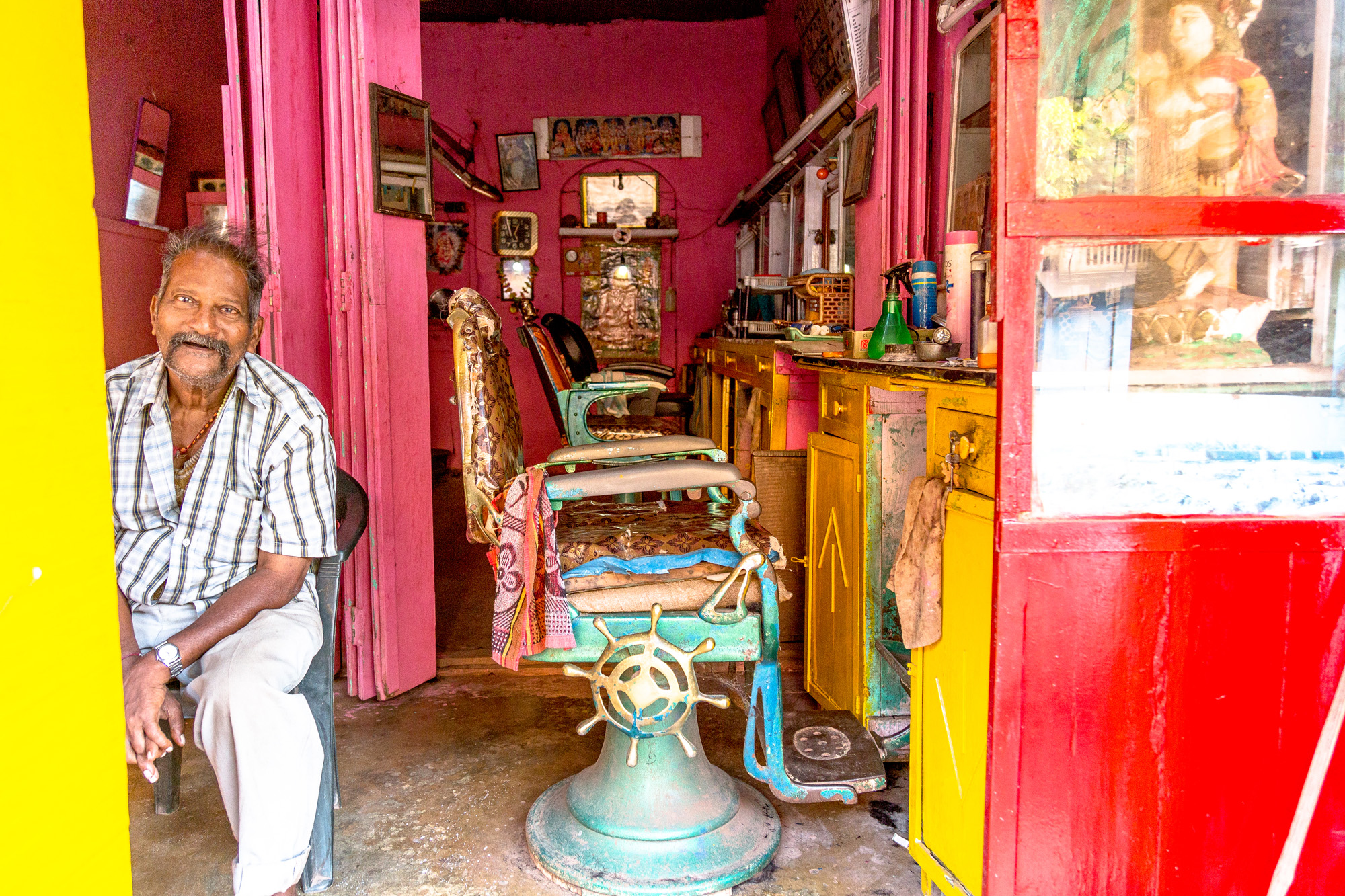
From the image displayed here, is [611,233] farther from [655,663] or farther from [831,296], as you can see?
[655,663]

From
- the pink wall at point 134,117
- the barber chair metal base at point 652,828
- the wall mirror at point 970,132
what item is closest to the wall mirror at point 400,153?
the pink wall at point 134,117

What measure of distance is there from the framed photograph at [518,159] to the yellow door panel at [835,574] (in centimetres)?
506

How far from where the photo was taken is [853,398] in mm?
2299

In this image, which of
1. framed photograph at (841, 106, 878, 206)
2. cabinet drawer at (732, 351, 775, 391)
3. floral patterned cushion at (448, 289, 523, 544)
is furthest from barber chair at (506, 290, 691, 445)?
floral patterned cushion at (448, 289, 523, 544)

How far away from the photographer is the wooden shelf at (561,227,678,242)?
695 centimetres

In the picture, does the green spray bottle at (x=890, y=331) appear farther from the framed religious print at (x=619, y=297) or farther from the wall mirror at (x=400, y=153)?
the framed religious print at (x=619, y=297)

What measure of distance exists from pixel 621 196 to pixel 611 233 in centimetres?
36

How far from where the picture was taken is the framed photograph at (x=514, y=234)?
22.9ft

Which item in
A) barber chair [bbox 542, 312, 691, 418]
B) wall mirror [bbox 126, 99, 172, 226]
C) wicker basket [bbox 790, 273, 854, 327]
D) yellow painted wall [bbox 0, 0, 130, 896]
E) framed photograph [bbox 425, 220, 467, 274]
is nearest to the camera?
yellow painted wall [bbox 0, 0, 130, 896]

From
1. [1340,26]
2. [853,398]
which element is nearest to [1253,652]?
[1340,26]

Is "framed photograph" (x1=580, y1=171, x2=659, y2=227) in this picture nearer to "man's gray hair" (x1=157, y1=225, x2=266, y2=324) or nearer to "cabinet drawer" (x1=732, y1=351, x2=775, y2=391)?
"cabinet drawer" (x1=732, y1=351, x2=775, y2=391)

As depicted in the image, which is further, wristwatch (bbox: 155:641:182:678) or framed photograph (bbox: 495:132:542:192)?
framed photograph (bbox: 495:132:542:192)

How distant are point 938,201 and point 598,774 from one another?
214cm

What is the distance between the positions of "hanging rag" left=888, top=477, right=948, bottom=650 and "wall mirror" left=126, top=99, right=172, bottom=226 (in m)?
2.69
